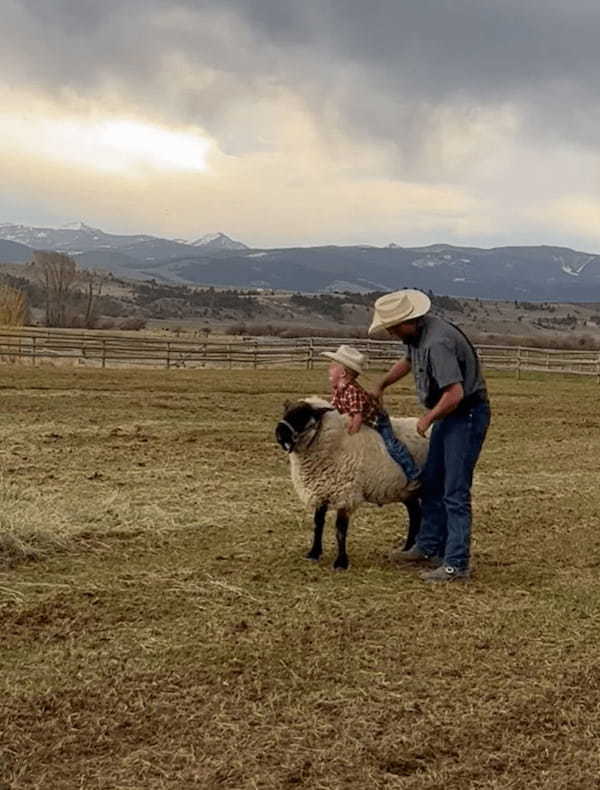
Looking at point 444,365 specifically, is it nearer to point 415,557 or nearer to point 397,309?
point 397,309

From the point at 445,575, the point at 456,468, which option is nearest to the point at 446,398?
the point at 456,468

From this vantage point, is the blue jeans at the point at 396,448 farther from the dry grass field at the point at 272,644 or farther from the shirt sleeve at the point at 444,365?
the shirt sleeve at the point at 444,365

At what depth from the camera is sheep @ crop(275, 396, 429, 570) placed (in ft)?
21.7

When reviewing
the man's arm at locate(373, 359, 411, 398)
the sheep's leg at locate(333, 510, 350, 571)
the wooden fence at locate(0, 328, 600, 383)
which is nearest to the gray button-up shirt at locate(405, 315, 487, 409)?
the man's arm at locate(373, 359, 411, 398)

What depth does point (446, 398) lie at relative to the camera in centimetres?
595

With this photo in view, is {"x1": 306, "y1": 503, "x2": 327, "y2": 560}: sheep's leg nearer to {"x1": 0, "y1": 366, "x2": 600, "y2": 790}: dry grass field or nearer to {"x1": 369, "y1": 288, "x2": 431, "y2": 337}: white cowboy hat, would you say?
{"x1": 0, "y1": 366, "x2": 600, "y2": 790}: dry grass field

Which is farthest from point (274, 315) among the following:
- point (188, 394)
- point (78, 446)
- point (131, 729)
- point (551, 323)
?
point (131, 729)

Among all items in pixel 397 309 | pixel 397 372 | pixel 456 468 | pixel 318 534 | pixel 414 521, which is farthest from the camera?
pixel 414 521

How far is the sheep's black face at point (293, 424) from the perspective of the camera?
657 cm

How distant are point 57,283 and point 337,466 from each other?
68.9 meters

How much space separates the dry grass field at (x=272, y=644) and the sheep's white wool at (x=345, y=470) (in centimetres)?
54

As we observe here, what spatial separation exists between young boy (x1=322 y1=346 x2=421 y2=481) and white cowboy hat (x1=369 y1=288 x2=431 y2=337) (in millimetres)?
501

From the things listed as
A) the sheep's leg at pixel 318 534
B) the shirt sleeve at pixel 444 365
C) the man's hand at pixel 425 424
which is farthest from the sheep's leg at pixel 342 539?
the shirt sleeve at pixel 444 365

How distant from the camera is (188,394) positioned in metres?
20.3
